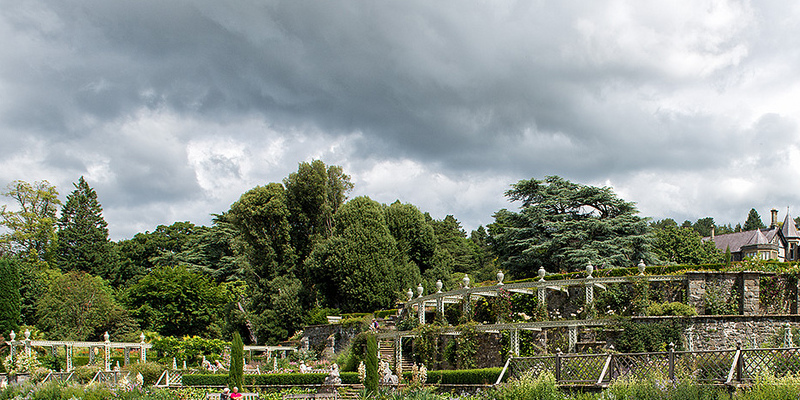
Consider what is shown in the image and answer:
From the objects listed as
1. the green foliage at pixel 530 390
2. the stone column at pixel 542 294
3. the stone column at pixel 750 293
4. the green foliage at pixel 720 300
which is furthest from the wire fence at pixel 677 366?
the stone column at pixel 750 293

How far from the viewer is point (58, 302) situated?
3709 centimetres

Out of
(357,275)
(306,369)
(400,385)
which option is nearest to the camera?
(400,385)

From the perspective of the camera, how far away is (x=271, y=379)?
2469cm

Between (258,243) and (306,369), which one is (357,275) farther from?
(306,369)

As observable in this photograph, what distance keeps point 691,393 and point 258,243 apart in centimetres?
3154

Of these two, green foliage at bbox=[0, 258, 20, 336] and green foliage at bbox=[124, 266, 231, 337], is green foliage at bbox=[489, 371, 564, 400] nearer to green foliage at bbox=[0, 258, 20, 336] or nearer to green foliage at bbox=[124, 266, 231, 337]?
green foliage at bbox=[124, 266, 231, 337]

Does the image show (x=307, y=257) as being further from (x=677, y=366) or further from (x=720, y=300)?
(x=677, y=366)

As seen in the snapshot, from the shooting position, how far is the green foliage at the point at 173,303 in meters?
40.4

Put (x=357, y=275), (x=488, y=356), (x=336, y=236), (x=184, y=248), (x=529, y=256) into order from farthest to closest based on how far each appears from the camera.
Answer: (x=184, y=248)
(x=336, y=236)
(x=357, y=275)
(x=529, y=256)
(x=488, y=356)

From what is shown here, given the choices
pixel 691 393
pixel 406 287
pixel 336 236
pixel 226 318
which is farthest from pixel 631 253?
pixel 226 318

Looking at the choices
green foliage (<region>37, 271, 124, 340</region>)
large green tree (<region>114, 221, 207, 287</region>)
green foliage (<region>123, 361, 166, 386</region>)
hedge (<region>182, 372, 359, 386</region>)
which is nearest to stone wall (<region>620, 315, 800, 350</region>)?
hedge (<region>182, 372, 359, 386</region>)

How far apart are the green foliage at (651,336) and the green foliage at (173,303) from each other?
29.4 metres

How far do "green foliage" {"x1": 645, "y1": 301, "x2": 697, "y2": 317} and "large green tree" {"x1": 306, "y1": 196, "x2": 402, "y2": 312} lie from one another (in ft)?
58.8

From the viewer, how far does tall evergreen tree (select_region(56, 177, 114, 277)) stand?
52125 mm
